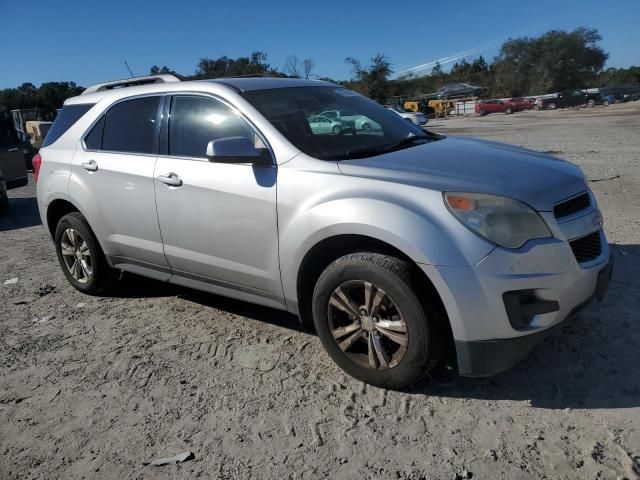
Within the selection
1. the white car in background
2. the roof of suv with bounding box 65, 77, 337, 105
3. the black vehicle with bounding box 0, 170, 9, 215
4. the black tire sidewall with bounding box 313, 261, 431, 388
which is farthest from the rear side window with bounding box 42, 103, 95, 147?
the black vehicle with bounding box 0, 170, 9, 215

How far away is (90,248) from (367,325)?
111 inches

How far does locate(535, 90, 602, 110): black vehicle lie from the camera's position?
180 ft

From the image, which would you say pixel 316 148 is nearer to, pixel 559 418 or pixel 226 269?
pixel 226 269

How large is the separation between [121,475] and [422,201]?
197 cm

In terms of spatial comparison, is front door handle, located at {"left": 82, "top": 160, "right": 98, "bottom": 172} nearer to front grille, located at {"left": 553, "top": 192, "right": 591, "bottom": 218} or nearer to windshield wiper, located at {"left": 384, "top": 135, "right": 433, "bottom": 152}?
windshield wiper, located at {"left": 384, "top": 135, "right": 433, "bottom": 152}

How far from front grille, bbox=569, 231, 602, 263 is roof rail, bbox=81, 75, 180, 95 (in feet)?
10.0

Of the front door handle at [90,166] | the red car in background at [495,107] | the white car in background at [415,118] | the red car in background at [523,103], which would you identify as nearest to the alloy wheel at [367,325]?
the white car in background at [415,118]

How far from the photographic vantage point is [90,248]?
4719mm

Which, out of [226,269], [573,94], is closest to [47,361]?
[226,269]

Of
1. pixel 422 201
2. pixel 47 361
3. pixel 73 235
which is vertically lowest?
pixel 47 361

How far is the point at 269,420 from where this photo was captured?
2924 millimetres

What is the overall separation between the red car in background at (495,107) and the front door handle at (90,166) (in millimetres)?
54190

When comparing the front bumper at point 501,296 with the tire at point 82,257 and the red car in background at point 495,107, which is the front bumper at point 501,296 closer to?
the tire at point 82,257

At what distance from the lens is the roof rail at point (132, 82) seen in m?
4.36
